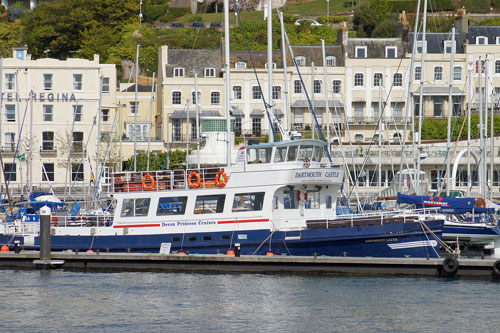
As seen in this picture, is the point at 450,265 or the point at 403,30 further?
the point at 403,30

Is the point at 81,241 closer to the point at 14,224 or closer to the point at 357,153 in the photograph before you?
the point at 14,224

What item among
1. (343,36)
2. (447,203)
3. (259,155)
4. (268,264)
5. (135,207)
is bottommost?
(268,264)

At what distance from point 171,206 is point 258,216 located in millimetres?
3493

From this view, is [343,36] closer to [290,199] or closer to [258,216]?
[290,199]

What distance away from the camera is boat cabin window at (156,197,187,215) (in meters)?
37.1

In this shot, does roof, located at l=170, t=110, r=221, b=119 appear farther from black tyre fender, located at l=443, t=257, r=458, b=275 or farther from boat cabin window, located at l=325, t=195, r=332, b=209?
black tyre fender, located at l=443, t=257, r=458, b=275

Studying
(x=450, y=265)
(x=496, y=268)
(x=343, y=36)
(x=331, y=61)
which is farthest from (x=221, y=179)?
(x=343, y=36)

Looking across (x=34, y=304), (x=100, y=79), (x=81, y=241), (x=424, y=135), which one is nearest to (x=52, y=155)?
(x=100, y=79)

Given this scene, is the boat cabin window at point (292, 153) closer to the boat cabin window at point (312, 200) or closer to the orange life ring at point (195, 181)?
the boat cabin window at point (312, 200)

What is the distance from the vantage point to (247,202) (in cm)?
3662

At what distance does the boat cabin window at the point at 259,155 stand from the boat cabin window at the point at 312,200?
2.01 metres

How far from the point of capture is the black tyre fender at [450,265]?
33.7 metres

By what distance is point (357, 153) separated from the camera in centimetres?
6956

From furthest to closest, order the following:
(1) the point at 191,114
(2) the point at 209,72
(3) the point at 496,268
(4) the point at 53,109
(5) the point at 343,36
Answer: (5) the point at 343,36 → (2) the point at 209,72 → (1) the point at 191,114 → (4) the point at 53,109 → (3) the point at 496,268
